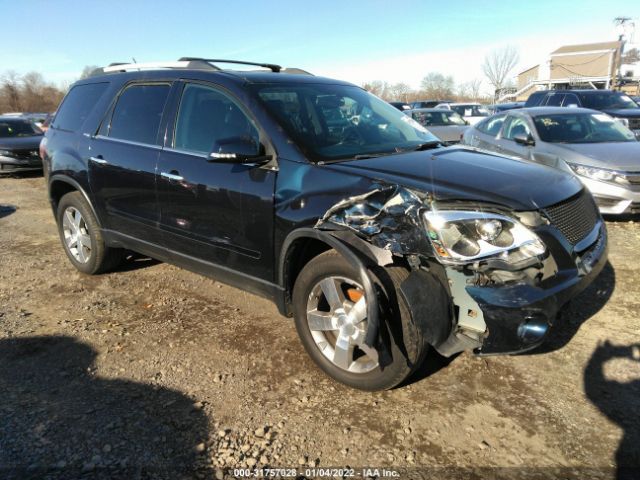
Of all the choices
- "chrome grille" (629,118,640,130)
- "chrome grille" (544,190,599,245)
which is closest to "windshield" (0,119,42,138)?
"chrome grille" (544,190,599,245)

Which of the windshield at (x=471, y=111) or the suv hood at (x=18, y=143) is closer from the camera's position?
the suv hood at (x=18, y=143)

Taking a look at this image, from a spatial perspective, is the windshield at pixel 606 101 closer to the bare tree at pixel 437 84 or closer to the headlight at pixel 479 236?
the headlight at pixel 479 236

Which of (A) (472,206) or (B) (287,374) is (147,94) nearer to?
(B) (287,374)

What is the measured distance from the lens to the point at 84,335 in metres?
3.73

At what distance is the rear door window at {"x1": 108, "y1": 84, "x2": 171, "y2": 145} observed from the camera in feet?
13.0

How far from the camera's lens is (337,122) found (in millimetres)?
3594

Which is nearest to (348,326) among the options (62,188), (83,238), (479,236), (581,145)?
(479,236)

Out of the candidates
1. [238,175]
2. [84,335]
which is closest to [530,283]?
[238,175]

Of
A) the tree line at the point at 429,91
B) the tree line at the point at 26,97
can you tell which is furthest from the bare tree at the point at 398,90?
the tree line at the point at 26,97

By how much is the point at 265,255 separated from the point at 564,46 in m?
63.1

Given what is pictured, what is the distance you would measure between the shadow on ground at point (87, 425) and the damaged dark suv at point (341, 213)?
0.94 metres

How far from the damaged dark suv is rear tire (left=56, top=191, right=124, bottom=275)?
0.92ft

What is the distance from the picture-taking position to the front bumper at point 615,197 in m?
5.92

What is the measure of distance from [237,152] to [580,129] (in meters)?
6.23
